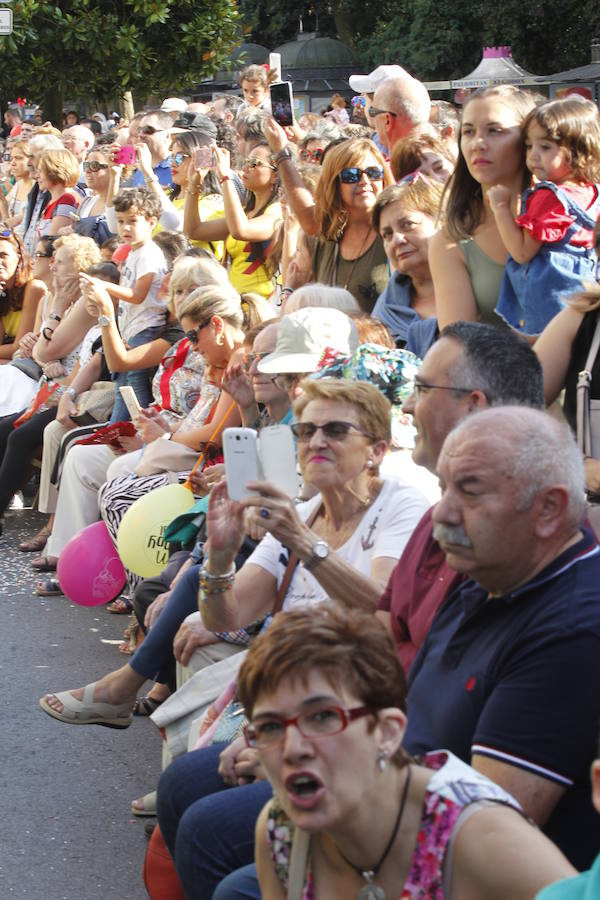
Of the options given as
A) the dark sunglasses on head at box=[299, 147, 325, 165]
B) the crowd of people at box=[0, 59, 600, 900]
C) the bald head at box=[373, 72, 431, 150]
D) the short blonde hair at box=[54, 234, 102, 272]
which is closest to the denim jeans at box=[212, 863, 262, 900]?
the crowd of people at box=[0, 59, 600, 900]

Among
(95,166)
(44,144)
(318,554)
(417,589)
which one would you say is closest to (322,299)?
(318,554)

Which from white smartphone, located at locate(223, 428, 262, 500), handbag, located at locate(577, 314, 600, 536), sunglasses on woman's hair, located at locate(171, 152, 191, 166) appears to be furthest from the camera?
sunglasses on woman's hair, located at locate(171, 152, 191, 166)

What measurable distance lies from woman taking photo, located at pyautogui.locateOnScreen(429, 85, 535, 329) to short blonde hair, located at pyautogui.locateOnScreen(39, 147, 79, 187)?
24.0 ft

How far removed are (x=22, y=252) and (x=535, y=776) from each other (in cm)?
803

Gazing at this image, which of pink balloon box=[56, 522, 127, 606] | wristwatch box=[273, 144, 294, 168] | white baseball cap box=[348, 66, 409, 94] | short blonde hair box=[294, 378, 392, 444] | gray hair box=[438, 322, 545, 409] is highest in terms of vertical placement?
white baseball cap box=[348, 66, 409, 94]

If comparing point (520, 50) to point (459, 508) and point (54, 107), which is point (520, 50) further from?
point (459, 508)

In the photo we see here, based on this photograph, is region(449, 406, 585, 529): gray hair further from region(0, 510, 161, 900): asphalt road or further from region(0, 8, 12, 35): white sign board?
region(0, 8, 12, 35): white sign board

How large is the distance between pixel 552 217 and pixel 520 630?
202 cm

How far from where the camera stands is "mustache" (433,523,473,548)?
264cm

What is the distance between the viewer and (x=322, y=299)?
16.5 feet

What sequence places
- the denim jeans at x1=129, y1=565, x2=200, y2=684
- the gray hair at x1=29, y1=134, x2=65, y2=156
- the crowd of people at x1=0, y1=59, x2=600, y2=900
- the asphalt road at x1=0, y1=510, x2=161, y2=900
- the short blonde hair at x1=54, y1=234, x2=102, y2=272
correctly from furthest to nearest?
the gray hair at x1=29, y1=134, x2=65, y2=156
the short blonde hair at x1=54, y1=234, x2=102, y2=272
the denim jeans at x1=129, y1=565, x2=200, y2=684
the asphalt road at x1=0, y1=510, x2=161, y2=900
the crowd of people at x1=0, y1=59, x2=600, y2=900

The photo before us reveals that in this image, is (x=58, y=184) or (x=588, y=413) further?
(x=58, y=184)

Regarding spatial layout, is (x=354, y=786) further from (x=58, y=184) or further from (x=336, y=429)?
(x=58, y=184)

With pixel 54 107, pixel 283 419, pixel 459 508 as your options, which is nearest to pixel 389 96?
pixel 283 419
